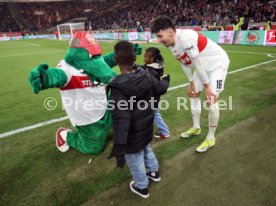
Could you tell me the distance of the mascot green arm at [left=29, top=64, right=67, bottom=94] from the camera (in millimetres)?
2830

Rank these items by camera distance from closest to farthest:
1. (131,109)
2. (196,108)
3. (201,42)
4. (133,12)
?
(131,109), (201,42), (196,108), (133,12)

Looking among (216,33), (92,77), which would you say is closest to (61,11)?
(216,33)

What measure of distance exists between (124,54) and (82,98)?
1.51 m

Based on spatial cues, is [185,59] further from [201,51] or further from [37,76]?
[37,76]

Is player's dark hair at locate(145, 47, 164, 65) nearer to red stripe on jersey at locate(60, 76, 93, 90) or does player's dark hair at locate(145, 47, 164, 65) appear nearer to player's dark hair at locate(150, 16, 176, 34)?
player's dark hair at locate(150, 16, 176, 34)

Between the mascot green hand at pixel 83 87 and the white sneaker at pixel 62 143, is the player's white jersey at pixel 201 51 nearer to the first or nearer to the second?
the mascot green hand at pixel 83 87

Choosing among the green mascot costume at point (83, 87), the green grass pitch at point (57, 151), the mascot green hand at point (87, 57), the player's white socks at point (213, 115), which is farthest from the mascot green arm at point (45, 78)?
the player's white socks at point (213, 115)

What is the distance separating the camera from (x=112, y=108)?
2.18 m

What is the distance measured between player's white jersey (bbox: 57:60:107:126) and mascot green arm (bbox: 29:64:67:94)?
0.50 ft

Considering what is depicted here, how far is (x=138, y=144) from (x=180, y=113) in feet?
8.88

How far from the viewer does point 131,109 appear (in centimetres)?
229

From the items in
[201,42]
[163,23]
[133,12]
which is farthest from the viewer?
[133,12]

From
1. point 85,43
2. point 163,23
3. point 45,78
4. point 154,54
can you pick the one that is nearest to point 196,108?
point 154,54

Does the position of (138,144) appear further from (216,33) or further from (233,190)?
(216,33)
